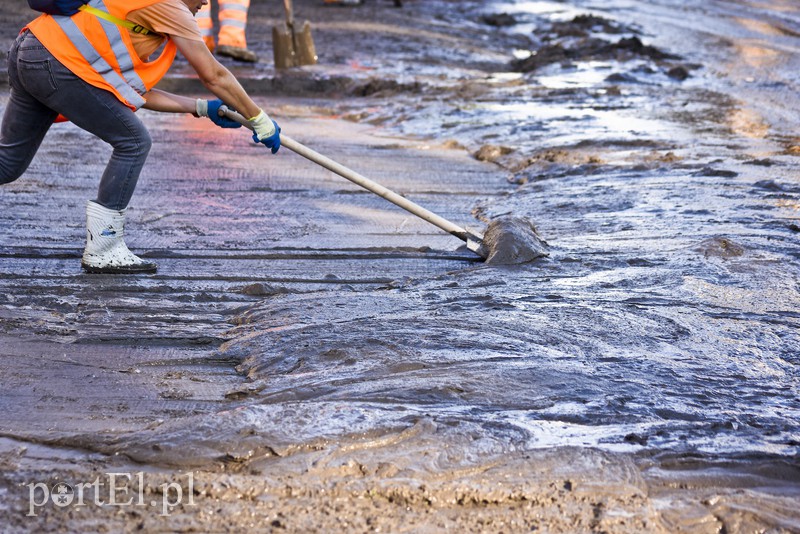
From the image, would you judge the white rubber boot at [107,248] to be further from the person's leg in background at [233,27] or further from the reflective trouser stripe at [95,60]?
the person's leg in background at [233,27]

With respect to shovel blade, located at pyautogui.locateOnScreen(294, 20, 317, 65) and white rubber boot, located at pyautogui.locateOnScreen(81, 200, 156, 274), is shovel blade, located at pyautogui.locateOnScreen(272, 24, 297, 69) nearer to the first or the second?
shovel blade, located at pyautogui.locateOnScreen(294, 20, 317, 65)

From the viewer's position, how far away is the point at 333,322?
355 cm

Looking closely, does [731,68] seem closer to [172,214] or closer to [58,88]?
[172,214]

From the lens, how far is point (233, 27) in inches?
430

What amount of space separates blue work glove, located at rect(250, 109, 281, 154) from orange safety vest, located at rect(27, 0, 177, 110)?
18.1 inches

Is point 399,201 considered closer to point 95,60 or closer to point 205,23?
point 95,60

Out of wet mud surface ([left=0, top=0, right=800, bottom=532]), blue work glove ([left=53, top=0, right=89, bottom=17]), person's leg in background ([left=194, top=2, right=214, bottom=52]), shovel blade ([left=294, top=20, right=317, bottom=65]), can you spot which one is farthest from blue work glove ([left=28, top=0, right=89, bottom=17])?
person's leg in background ([left=194, top=2, right=214, bottom=52])

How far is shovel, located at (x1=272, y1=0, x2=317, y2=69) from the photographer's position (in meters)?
10.3

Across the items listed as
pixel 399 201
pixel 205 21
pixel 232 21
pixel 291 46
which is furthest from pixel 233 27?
pixel 399 201

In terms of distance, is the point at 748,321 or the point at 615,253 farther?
the point at 615,253

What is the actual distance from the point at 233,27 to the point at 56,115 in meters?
7.08

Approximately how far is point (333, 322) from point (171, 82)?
6321 millimetres

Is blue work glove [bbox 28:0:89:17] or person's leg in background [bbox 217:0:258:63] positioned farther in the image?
person's leg in background [bbox 217:0:258:63]

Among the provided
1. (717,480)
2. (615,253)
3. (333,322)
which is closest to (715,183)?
(615,253)
